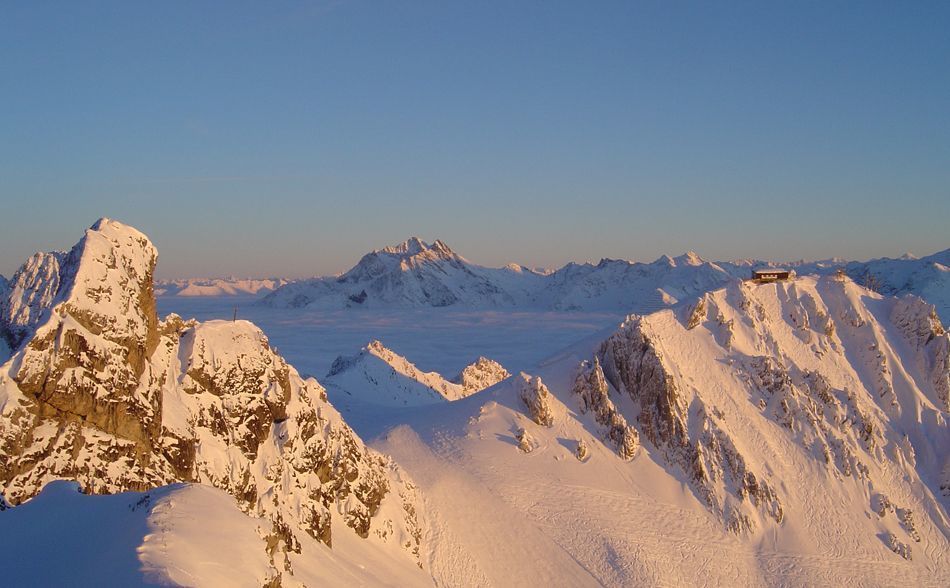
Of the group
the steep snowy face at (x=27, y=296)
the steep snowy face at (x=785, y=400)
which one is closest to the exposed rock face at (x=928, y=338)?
the steep snowy face at (x=785, y=400)

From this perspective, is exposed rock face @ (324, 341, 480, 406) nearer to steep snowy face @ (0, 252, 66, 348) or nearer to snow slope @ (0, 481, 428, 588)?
steep snowy face @ (0, 252, 66, 348)

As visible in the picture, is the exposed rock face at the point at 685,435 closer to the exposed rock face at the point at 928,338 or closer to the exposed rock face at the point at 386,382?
the exposed rock face at the point at 928,338

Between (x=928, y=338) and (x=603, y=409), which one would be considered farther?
(x=928, y=338)

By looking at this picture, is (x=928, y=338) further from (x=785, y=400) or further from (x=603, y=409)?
(x=603, y=409)

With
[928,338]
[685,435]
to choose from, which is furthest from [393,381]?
[928,338]

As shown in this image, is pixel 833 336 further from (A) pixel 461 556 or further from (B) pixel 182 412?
(B) pixel 182 412
